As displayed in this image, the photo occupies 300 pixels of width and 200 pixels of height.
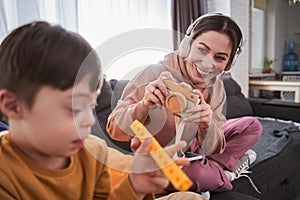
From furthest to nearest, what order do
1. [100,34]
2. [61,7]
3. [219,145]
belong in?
[100,34], [61,7], [219,145]

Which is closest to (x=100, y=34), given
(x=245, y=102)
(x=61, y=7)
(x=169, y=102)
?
(x=61, y=7)

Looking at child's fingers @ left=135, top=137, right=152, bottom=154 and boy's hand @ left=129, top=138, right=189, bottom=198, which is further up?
child's fingers @ left=135, top=137, right=152, bottom=154

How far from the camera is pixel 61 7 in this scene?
5.62 feet

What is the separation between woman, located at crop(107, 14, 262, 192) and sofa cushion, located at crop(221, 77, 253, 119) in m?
1.34

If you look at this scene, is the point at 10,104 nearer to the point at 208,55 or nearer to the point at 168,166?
the point at 168,166

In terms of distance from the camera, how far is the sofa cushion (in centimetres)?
222

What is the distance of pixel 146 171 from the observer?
1.43 ft

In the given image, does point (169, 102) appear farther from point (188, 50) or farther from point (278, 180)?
point (278, 180)

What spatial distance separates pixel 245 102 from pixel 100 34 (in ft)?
4.25

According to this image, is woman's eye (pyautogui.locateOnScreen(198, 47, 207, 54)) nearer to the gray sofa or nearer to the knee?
the gray sofa

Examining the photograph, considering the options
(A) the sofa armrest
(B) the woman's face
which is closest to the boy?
(B) the woman's face

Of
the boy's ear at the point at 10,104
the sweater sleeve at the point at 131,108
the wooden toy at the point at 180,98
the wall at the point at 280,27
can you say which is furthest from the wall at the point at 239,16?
the boy's ear at the point at 10,104

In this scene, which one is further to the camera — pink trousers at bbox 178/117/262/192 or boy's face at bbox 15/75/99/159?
pink trousers at bbox 178/117/262/192

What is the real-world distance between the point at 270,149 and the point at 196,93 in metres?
1.16
